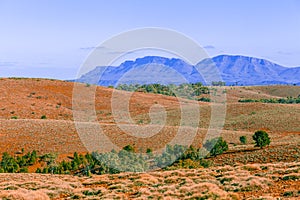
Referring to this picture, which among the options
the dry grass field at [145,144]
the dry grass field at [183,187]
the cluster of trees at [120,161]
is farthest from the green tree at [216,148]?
the dry grass field at [183,187]

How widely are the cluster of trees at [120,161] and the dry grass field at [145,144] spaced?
2154 mm

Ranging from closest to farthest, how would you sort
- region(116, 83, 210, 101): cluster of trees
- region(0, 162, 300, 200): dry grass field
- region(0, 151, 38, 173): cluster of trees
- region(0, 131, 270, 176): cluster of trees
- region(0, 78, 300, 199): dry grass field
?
region(0, 162, 300, 200): dry grass field, region(0, 78, 300, 199): dry grass field, region(0, 131, 270, 176): cluster of trees, region(0, 151, 38, 173): cluster of trees, region(116, 83, 210, 101): cluster of trees

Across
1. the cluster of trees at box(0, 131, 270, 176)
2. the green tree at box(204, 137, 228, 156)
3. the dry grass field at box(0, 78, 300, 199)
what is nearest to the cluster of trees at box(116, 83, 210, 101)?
the dry grass field at box(0, 78, 300, 199)

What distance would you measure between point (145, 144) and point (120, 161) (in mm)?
12886

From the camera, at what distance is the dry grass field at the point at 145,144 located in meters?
18.5

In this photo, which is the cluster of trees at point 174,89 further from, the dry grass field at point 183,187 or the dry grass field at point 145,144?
the dry grass field at point 183,187

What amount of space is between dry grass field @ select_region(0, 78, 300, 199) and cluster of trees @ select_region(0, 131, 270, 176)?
7.07 ft

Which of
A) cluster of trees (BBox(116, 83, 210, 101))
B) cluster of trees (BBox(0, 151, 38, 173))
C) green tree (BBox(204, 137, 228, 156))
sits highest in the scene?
cluster of trees (BBox(116, 83, 210, 101))

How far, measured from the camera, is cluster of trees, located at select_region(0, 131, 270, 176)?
114 ft

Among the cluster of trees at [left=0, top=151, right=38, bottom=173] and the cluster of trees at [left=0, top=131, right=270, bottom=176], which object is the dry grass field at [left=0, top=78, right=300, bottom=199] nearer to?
the cluster of trees at [left=0, top=131, right=270, bottom=176]

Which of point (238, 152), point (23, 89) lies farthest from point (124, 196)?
point (23, 89)

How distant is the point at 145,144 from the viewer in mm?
48250

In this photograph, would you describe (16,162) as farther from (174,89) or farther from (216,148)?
(174,89)

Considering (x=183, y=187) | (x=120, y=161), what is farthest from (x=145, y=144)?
(x=183, y=187)
